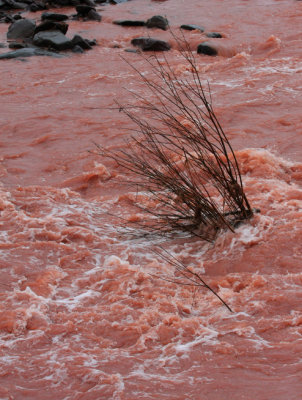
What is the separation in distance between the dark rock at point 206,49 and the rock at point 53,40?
281 cm

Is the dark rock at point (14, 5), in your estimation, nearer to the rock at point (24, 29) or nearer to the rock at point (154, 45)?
the rock at point (24, 29)

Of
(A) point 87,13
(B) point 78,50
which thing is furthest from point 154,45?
(A) point 87,13

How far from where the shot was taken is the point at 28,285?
4488 millimetres

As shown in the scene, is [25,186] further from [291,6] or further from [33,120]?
[291,6]

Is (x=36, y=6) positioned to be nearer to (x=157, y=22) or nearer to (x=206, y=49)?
(x=157, y=22)

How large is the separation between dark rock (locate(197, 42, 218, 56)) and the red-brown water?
6.92ft

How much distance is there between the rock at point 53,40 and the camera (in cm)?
1176

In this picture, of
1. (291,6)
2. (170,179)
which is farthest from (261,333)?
(291,6)

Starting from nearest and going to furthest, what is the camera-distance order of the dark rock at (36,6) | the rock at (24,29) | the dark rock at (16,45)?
1. the dark rock at (16,45)
2. the rock at (24,29)
3. the dark rock at (36,6)

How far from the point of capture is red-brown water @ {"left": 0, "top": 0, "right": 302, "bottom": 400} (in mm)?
3469

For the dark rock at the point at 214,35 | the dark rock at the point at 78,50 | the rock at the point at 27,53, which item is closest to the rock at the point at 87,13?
the dark rock at the point at 78,50

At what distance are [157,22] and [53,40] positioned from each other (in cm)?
261

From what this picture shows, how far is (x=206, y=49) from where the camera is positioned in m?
10.8

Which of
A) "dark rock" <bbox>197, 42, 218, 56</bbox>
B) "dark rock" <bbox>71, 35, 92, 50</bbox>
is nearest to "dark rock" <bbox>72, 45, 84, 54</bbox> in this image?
"dark rock" <bbox>71, 35, 92, 50</bbox>
